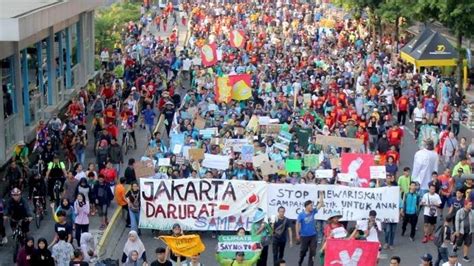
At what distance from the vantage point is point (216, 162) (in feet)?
71.3

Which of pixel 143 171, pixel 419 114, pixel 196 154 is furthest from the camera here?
pixel 419 114

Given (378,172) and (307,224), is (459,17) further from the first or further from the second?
(307,224)

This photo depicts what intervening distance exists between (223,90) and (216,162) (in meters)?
8.35

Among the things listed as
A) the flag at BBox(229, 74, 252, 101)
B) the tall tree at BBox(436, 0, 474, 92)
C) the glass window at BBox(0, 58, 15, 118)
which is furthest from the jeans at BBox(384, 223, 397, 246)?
the tall tree at BBox(436, 0, 474, 92)

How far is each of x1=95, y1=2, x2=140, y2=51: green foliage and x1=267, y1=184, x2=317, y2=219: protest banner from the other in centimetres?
2799

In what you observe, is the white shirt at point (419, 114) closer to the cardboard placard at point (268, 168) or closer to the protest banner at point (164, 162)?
the cardboard placard at point (268, 168)

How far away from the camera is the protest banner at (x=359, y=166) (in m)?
20.8

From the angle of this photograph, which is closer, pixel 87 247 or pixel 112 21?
pixel 87 247

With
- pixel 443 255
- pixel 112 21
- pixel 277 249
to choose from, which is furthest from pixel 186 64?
pixel 443 255

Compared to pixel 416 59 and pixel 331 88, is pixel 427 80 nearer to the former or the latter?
pixel 416 59

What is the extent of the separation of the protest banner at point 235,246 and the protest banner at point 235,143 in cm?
669

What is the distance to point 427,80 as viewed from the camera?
1368 inches

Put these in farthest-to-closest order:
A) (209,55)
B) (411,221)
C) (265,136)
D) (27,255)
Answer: (209,55) → (265,136) → (411,221) → (27,255)

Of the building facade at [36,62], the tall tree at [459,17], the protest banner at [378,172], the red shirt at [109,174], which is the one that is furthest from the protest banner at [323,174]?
the tall tree at [459,17]
